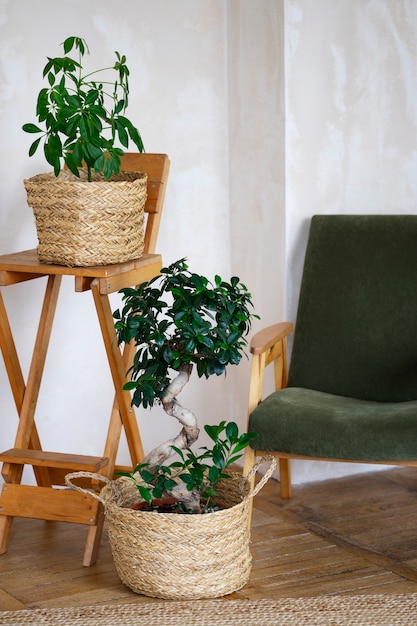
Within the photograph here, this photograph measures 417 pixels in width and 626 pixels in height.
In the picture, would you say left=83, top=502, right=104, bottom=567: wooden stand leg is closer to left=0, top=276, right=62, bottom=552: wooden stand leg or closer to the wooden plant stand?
the wooden plant stand

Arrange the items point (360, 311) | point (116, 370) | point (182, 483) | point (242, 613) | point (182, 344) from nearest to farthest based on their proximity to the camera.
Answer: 1. point (242, 613)
2. point (182, 344)
3. point (182, 483)
4. point (116, 370)
5. point (360, 311)

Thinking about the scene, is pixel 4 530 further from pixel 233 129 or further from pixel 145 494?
pixel 233 129

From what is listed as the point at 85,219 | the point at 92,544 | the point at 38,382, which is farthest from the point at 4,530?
the point at 85,219

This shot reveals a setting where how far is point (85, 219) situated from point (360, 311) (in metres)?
1.01

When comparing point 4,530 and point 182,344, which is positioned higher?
point 182,344

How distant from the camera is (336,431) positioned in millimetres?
2408

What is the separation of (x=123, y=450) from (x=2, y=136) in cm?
117

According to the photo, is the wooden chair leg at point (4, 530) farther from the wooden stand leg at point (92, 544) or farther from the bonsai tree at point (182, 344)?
the bonsai tree at point (182, 344)

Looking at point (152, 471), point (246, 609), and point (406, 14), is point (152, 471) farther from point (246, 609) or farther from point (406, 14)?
point (406, 14)

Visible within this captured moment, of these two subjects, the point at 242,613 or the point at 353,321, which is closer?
the point at 242,613

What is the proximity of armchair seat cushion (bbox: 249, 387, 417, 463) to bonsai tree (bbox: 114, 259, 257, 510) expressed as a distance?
0.08 metres

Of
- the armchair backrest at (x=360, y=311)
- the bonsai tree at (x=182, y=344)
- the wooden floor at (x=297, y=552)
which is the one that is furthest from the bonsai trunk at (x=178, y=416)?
the armchair backrest at (x=360, y=311)

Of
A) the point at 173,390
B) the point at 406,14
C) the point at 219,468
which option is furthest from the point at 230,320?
the point at 406,14

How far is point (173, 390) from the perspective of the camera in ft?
7.84
